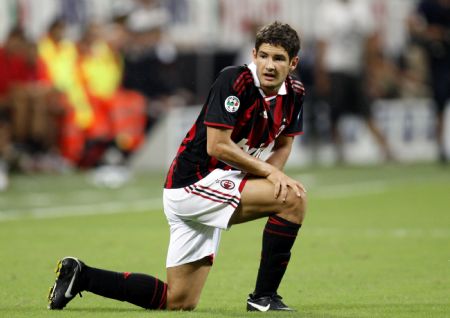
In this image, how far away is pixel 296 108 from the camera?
6.78 meters

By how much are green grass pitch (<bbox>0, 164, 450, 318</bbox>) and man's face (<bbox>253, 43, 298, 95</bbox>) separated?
1273 mm

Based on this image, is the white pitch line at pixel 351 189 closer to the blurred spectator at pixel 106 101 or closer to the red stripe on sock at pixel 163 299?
the blurred spectator at pixel 106 101

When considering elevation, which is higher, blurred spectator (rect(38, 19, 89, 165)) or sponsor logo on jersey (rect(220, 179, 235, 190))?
sponsor logo on jersey (rect(220, 179, 235, 190))

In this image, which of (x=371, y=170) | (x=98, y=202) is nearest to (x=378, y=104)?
(x=371, y=170)

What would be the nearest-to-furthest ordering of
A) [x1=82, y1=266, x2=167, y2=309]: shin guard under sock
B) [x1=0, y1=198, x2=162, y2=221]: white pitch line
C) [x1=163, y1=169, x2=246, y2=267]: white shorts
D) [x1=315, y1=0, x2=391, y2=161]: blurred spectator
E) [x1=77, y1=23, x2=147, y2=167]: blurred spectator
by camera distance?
[x1=163, y1=169, x2=246, y2=267]: white shorts → [x1=82, y1=266, x2=167, y2=309]: shin guard under sock → [x1=0, y1=198, x2=162, y2=221]: white pitch line → [x1=77, y1=23, x2=147, y2=167]: blurred spectator → [x1=315, y1=0, x2=391, y2=161]: blurred spectator

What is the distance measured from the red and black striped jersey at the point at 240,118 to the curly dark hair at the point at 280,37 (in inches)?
7.5

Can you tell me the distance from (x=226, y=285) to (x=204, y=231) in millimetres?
1324

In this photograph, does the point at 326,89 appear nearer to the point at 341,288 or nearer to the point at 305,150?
the point at 305,150

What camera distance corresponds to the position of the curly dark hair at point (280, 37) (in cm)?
641

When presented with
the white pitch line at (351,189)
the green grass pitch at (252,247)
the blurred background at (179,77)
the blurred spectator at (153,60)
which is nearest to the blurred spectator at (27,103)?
the blurred background at (179,77)

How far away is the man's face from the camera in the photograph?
6.39m

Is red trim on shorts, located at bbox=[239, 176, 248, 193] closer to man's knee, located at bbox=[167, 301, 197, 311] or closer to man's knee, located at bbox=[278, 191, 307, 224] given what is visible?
man's knee, located at bbox=[278, 191, 307, 224]

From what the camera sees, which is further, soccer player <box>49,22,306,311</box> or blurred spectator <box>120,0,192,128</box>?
blurred spectator <box>120,0,192,128</box>

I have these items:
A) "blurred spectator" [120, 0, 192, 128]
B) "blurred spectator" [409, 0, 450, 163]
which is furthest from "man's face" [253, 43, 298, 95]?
"blurred spectator" [409, 0, 450, 163]
